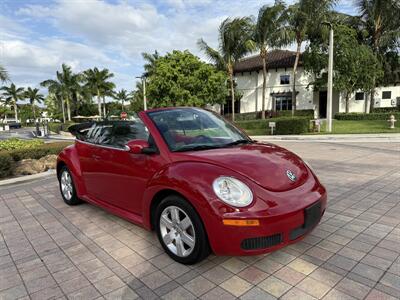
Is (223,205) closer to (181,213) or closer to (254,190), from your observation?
(254,190)

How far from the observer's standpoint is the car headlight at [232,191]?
2.61m

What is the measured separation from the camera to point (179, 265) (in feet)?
9.96

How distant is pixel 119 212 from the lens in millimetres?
3795

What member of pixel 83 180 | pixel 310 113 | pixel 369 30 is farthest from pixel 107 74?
pixel 83 180

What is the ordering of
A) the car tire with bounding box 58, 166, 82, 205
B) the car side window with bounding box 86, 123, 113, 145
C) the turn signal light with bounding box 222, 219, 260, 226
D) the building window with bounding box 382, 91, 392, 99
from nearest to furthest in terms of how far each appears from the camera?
the turn signal light with bounding box 222, 219, 260, 226 < the car side window with bounding box 86, 123, 113, 145 < the car tire with bounding box 58, 166, 82, 205 < the building window with bounding box 382, 91, 392, 99

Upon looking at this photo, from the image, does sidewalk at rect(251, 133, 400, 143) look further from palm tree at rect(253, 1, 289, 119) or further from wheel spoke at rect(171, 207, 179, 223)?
wheel spoke at rect(171, 207, 179, 223)

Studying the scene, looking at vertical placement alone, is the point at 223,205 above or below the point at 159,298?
above

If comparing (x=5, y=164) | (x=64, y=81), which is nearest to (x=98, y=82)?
(x=64, y=81)

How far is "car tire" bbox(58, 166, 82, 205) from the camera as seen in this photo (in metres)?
4.95

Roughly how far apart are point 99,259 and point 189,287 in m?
1.14

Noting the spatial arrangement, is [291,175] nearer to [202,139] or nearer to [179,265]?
[202,139]

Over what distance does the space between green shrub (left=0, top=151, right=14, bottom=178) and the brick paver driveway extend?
9.56 ft

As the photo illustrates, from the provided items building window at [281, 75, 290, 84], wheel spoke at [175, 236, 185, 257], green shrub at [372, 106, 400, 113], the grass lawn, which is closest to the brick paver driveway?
wheel spoke at [175, 236, 185, 257]

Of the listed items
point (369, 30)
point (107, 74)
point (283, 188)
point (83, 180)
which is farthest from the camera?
point (107, 74)
